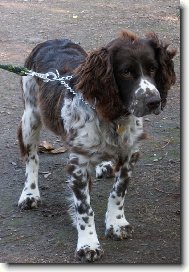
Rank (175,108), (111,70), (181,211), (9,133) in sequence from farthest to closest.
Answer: (175,108) → (9,133) → (181,211) → (111,70)

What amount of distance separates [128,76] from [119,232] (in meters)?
1.33

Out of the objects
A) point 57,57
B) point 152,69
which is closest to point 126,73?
point 152,69

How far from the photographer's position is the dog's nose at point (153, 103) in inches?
165

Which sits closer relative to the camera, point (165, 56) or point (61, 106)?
point (165, 56)

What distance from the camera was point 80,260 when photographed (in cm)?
471

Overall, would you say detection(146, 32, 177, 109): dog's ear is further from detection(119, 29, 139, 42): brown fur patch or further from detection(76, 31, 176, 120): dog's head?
detection(119, 29, 139, 42): brown fur patch

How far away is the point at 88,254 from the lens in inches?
184

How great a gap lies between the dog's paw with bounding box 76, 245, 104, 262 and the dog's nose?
46.9 inches

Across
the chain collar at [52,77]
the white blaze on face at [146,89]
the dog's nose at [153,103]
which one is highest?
the white blaze on face at [146,89]

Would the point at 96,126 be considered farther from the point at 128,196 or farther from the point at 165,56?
the point at 128,196

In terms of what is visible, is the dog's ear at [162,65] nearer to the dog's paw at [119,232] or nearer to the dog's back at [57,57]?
the dog's back at [57,57]

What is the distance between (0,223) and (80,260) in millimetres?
905

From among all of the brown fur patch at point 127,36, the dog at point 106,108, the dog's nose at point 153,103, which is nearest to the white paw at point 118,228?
the dog at point 106,108

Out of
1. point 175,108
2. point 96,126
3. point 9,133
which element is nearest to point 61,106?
point 96,126
